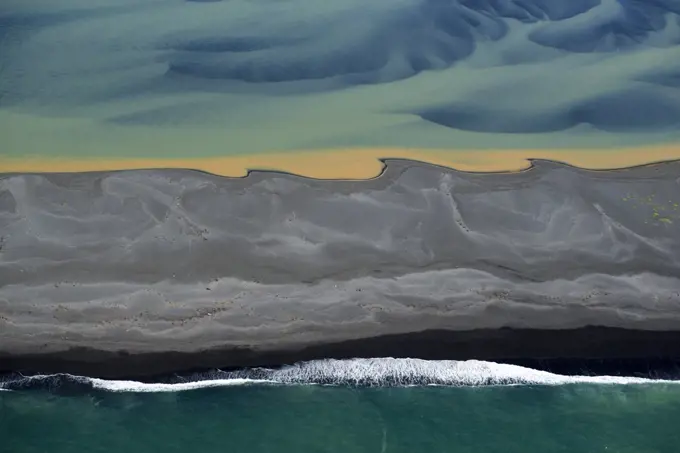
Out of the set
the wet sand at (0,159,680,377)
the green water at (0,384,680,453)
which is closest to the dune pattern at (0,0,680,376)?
the wet sand at (0,159,680,377)

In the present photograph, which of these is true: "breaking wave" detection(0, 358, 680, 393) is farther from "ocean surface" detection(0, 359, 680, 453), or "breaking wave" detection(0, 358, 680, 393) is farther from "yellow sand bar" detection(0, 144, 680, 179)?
"yellow sand bar" detection(0, 144, 680, 179)

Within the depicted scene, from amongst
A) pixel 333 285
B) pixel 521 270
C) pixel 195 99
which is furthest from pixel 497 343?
pixel 195 99

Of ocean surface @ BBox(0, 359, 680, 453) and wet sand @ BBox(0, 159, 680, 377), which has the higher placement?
wet sand @ BBox(0, 159, 680, 377)

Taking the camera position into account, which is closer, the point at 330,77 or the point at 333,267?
the point at 333,267

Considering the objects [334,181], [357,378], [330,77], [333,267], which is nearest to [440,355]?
[357,378]

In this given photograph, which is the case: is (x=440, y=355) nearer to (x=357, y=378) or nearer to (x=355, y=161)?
(x=357, y=378)

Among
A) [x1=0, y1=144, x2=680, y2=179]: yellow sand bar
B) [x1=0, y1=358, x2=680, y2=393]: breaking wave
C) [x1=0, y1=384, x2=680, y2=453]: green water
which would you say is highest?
[x1=0, y1=144, x2=680, y2=179]: yellow sand bar
